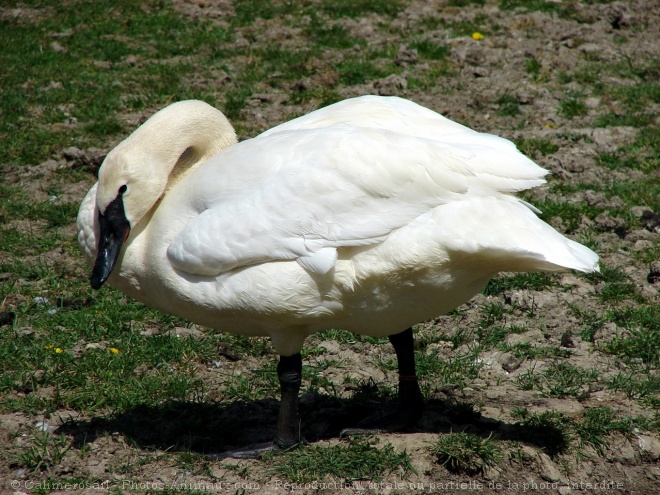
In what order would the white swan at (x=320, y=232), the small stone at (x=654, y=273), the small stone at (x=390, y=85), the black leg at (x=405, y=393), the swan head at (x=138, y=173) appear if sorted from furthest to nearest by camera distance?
the small stone at (x=390, y=85), the small stone at (x=654, y=273), the black leg at (x=405, y=393), the swan head at (x=138, y=173), the white swan at (x=320, y=232)

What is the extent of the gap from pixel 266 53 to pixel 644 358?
5.30m

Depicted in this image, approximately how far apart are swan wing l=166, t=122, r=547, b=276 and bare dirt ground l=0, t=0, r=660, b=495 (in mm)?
1023

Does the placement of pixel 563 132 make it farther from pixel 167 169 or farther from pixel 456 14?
pixel 167 169

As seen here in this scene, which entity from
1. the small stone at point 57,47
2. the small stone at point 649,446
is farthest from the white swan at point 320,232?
the small stone at point 57,47

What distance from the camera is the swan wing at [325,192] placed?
3756 millimetres

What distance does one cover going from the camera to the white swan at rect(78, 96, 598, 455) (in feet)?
12.2

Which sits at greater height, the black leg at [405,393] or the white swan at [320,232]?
the white swan at [320,232]

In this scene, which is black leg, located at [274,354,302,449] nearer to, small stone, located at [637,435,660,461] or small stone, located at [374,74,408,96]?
small stone, located at [637,435,660,461]

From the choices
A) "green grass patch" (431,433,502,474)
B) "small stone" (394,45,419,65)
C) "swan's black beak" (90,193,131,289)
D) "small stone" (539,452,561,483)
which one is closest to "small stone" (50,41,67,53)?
"small stone" (394,45,419,65)

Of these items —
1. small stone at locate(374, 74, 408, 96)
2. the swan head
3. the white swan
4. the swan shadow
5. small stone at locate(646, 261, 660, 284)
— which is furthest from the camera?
small stone at locate(374, 74, 408, 96)

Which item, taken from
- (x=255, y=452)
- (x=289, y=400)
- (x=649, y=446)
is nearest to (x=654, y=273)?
(x=649, y=446)

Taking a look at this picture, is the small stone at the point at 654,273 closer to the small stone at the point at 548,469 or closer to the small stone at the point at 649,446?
the small stone at the point at 649,446

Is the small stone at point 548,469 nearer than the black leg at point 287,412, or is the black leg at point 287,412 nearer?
the small stone at point 548,469

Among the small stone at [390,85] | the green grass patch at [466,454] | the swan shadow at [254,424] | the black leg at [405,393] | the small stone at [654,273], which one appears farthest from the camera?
the small stone at [390,85]
